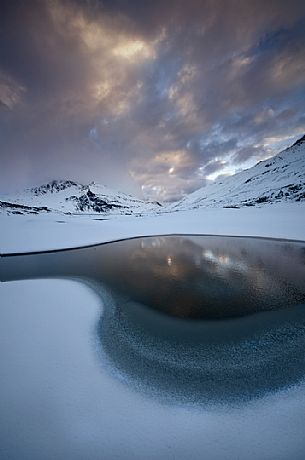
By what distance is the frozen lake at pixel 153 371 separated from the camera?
10.2 ft

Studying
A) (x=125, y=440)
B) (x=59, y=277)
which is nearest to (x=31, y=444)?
(x=125, y=440)

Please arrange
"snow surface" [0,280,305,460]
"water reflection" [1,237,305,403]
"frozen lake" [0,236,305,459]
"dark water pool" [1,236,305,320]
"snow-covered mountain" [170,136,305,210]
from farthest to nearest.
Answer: "snow-covered mountain" [170,136,305,210], "dark water pool" [1,236,305,320], "water reflection" [1,237,305,403], "frozen lake" [0,236,305,459], "snow surface" [0,280,305,460]

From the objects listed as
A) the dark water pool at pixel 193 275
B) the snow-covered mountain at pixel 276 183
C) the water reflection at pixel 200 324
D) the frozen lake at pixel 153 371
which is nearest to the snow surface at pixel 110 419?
the frozen lake at pixel 153 371

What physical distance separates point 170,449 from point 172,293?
610cm

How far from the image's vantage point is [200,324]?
6441mm

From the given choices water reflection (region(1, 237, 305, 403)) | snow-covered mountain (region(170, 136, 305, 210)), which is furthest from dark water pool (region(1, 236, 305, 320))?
snow-covered mountain (region(170, 136, 305, 210))

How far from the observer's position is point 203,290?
30.3ft

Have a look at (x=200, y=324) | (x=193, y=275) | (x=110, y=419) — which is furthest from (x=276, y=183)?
(x=110, y=419)

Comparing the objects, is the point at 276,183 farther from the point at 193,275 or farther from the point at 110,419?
the point at 110,419

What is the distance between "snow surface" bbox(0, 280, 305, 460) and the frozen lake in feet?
0.05

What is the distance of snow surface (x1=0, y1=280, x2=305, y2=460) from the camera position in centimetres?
298

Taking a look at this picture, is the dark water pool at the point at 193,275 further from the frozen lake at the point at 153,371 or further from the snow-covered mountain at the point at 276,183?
the snow-covered mountain at the point at 276,183

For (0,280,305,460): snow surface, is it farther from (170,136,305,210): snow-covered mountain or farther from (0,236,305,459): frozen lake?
(170,136,305,210): snow-covered mountain

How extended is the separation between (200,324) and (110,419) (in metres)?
3.75
